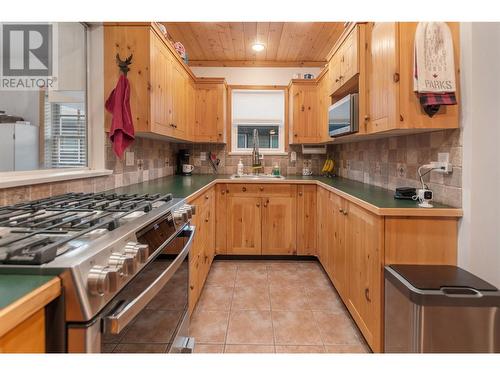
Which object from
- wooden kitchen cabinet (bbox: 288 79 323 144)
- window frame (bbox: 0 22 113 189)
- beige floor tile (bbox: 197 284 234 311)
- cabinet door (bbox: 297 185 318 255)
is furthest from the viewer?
wooden kitchen cabinet (bbox: 288 79 323 144)

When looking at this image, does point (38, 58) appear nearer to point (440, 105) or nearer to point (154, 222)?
point (154, 222)

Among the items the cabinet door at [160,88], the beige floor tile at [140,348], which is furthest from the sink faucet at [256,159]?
the beige floor tile at [140,348]

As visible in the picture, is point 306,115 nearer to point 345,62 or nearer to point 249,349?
point 345,62

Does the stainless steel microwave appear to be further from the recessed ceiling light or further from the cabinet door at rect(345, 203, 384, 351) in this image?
the recessed ceiling light

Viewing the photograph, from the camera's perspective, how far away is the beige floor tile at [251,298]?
2424 mm

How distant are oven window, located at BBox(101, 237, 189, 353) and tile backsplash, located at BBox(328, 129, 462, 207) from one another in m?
1.49

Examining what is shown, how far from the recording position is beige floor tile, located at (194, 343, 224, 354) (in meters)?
1.85

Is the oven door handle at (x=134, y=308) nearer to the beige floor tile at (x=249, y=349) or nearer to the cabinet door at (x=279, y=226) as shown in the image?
the beige floor tile at (x=249, y=349)

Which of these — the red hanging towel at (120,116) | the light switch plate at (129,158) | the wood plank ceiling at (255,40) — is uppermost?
the wood plank ceiling at (255,40)

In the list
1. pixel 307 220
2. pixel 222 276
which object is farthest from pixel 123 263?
pixel 307 220

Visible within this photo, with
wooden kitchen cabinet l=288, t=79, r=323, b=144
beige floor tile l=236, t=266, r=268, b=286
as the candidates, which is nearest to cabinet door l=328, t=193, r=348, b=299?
beige floor tile l=236, t=266, r=268, b=286

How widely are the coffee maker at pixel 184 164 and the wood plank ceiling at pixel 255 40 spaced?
1233 millimetres

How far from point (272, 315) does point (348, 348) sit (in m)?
0.58

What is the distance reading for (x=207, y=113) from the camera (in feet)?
13.0
